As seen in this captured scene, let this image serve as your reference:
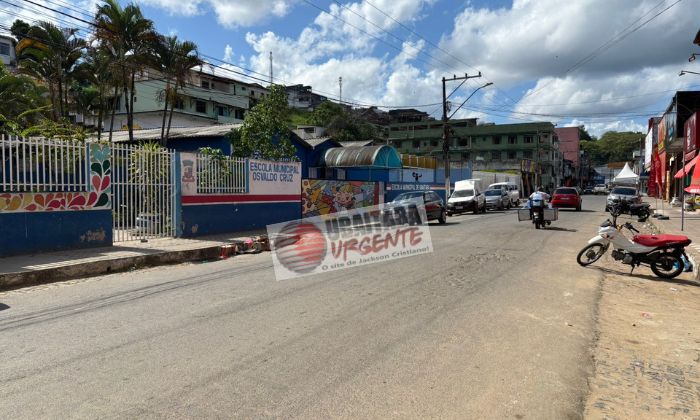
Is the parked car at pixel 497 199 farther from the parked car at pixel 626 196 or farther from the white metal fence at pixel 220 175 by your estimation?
the white metal fence at pixel 220 175

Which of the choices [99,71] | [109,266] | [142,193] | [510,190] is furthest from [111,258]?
[510,190]

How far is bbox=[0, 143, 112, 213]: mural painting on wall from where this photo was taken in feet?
32.7

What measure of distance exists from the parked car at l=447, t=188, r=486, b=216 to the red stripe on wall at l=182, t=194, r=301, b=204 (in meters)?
12.0

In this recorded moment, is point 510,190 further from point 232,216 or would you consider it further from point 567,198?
point 232,216

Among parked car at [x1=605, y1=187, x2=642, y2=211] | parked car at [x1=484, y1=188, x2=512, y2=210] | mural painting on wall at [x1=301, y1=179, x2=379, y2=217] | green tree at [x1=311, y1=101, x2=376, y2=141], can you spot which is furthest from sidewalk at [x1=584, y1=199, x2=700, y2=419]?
green tree at [x1=311, y1=101, x2=376, y2=141]

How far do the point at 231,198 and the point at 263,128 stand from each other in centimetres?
491

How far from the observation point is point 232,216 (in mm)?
16062

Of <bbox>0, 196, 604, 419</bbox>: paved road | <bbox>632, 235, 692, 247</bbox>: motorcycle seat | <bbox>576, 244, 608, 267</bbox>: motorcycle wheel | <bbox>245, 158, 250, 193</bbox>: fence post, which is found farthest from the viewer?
<bbox>245, 158, 250, 193</bbox>: fence post

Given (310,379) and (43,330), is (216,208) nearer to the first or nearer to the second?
Result: (43,330)

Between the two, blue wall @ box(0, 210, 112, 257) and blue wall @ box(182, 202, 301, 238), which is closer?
blue wall @ box(0, 210, 112, 257)

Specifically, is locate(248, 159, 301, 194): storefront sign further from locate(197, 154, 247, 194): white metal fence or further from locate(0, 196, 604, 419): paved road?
locate(0, 196, 604, 419): paved road

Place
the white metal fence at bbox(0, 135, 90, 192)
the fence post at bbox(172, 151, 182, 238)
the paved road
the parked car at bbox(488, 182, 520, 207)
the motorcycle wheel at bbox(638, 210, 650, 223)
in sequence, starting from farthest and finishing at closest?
the parked car at bbox(488, 182, 520, 207) → the motorcycle wheel at bbox(638, 210, 650, 223) → the fence post at bbox(172, 151, 182, 238) → the white metal fence at bbox(0, 135, 90, 192) → the paved road

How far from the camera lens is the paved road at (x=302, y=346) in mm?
3682

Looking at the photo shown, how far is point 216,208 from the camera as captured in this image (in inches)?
603
